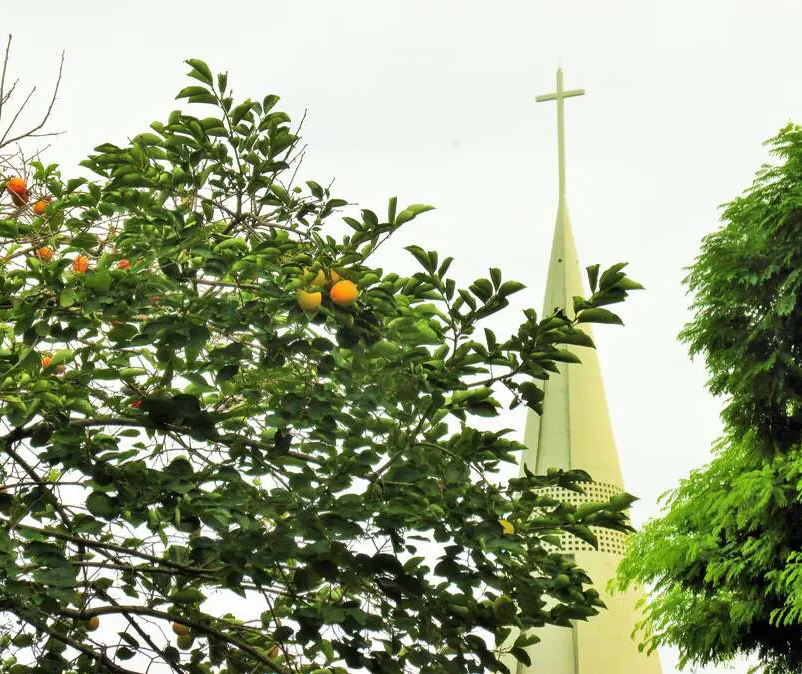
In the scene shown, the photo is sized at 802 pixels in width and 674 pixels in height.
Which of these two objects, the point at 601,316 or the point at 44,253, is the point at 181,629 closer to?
the point at 44,253

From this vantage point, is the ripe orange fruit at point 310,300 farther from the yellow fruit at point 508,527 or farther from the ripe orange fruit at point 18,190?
the ripe orange fruit at point 18,190

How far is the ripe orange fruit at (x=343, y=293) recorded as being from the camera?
12.5 ft

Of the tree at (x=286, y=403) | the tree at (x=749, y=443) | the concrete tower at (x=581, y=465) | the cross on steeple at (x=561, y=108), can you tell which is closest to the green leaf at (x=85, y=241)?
the tree at (x=286, y=403)

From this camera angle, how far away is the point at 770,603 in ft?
38.4

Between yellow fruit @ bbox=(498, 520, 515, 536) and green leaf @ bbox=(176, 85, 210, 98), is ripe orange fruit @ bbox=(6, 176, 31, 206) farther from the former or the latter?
yellow fruit @ bbox=(498, 520, 515, 536)

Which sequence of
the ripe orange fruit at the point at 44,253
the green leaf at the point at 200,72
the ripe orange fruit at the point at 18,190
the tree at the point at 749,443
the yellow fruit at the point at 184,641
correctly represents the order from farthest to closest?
1. the tree at the point at 749,443
2. the yellow fruit at the point at 184,641
3. the ripe orange fruit at the point at 18,190
4. the ripe orange fruit at the point at 44,253
5. the green leaf at the point at 200,72

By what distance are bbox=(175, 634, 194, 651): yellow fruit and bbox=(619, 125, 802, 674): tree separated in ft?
25.1

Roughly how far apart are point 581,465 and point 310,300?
14299 mm

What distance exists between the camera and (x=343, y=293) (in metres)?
3.82

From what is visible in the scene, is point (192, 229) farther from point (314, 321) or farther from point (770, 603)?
point (770, 603)

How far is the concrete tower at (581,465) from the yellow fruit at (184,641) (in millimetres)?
11055

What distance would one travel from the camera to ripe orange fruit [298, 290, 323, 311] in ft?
12.5

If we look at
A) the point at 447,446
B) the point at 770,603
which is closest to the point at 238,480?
the point at 447,446

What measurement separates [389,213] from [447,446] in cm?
87
